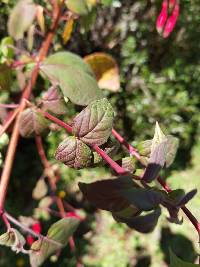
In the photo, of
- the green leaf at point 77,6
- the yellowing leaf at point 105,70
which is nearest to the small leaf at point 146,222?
the green leaf at point 77,6

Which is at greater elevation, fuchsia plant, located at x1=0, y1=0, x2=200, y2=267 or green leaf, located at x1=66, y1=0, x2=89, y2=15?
green leaf, located at x1=66, y1=0, x2=89, y2=15

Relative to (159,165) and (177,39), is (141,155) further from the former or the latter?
(177,39)

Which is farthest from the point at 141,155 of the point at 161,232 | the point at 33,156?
the point at 33,156

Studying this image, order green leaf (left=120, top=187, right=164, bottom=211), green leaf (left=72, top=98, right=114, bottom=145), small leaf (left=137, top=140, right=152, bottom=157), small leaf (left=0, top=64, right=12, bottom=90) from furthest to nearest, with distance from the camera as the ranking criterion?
small leaf (left=0, top=64, right=12, bottom=90)
small leaf (left=137, top=140, right=152, bottom=157)
green leaf (left=72, top=98, right=114, bottom=145)
green leaf (left=120, top=187, right=164, bottom=211)

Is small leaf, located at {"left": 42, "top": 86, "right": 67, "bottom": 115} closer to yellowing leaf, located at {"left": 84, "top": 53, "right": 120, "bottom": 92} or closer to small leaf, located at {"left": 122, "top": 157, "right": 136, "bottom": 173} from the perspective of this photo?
small leaf, located at {"left": 122, "top": 157, "right": 136, "bottom": 173}

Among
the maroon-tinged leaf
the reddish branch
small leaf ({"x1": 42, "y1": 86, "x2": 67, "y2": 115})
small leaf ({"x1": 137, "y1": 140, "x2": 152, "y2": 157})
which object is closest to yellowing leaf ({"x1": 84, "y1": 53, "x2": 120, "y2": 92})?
the reddish branch

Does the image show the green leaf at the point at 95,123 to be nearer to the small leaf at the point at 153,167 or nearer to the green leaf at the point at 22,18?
the small leaf at the point at 153,167
